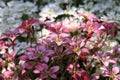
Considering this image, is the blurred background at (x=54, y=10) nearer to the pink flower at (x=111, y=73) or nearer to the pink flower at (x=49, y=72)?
the pink flower at (x=111, y=73)

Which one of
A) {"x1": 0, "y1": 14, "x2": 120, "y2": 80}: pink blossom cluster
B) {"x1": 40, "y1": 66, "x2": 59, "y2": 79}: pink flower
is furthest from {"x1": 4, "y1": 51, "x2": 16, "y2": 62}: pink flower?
{"x1": 40, "y1": 66, "x2": 59, "y2": 79}: pink flower

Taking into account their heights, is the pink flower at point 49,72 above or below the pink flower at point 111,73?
above

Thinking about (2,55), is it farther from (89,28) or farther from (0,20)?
(89,28)

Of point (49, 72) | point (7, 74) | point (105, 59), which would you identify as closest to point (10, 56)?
point (7, 74)

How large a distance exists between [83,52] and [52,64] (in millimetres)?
167

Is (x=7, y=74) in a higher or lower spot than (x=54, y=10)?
lower

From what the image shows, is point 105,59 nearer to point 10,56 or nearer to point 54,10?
point 10,56

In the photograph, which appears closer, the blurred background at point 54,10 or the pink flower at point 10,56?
the pink flower at point 10,56

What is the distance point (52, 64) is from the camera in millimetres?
1691

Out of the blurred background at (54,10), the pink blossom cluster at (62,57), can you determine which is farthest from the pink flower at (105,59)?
the blurred background at (54,10)

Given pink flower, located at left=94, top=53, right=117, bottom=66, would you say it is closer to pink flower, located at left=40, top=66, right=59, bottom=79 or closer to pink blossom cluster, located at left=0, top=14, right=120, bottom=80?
pink blossom cluster, located at left=0, top=14, right=120, bottom=80

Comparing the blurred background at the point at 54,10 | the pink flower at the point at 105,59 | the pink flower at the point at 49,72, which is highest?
the blurred background at the point at 54,10

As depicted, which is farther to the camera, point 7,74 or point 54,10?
point 54,10

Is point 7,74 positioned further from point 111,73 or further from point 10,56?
point 111,73
